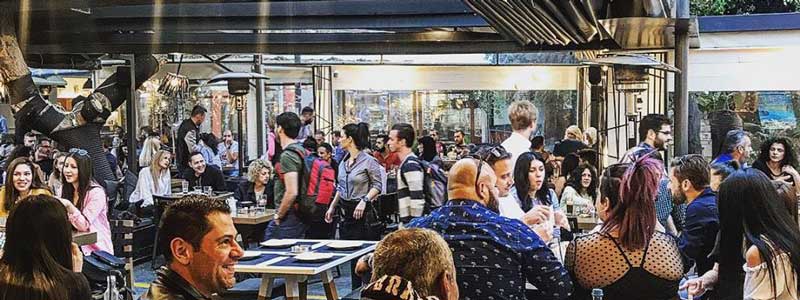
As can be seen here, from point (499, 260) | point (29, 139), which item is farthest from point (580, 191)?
point (29, 139)

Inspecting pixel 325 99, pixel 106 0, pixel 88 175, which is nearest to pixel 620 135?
pixel 325 99

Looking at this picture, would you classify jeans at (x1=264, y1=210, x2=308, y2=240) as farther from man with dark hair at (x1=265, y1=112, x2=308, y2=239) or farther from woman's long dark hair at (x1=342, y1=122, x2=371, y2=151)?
woman's long dark hair at (x1=342, y1=122, x2=371, y2=151)

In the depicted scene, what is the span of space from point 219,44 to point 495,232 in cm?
880

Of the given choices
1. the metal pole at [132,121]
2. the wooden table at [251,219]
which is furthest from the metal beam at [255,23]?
the wooden table at [251,219]

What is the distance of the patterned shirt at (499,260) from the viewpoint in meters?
3.64

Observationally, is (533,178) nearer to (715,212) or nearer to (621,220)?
(715,212)

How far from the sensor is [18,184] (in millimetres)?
6402

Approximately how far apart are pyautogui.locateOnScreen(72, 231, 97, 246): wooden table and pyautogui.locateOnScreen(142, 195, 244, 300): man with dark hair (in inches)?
136

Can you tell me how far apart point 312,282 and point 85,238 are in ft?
9.91

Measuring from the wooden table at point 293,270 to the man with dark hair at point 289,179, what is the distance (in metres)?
0.90

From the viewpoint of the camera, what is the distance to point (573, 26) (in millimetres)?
7680

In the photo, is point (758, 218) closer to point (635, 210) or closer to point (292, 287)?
point (635, 210)

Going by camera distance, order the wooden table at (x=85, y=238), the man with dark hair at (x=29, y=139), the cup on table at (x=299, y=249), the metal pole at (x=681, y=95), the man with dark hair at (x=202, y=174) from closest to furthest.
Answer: the wooden table at (x=85, y=238) → the cup on table at (x=299, y=249) → the metal pole at (x=681, y=95) → the man with dark hair at (x=202, y=174) → the man with dark hair at (x=29, y=139)

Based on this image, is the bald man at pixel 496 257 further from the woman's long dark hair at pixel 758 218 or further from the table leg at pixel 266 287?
the table leg at pixel 266 287
